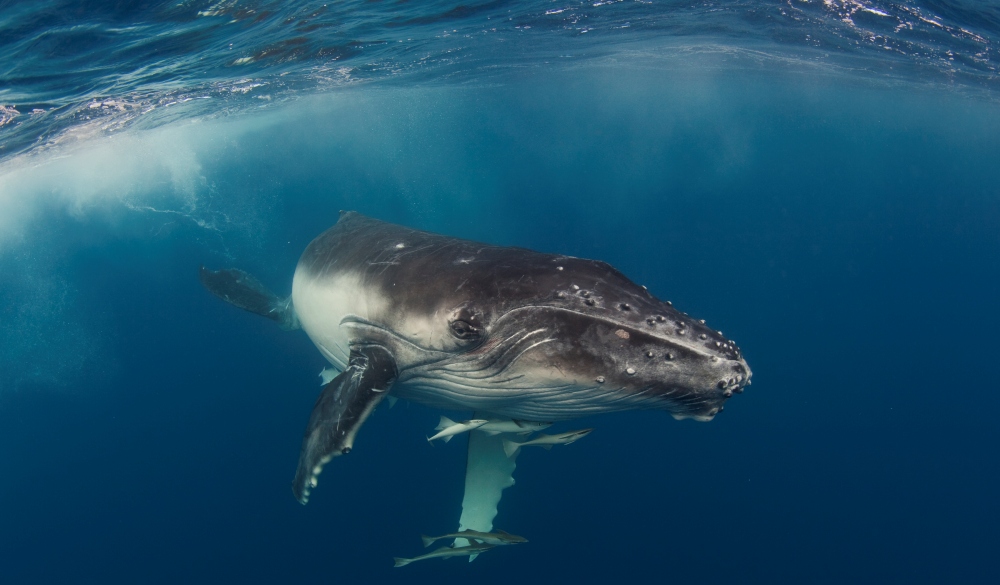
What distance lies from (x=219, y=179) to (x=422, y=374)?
8797cm

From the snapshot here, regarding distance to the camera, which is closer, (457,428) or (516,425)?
(457,428)

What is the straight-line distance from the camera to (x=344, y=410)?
4961mm

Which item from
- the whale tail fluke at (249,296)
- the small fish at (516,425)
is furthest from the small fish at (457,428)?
the whale tail fluke at (249,296)

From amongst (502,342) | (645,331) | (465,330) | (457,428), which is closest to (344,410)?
(457,428)

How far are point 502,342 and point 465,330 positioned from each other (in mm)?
363

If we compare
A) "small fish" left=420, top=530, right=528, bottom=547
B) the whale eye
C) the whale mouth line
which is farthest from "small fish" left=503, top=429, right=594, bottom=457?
the whale mouth line

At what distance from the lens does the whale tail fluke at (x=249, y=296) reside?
12352 mm

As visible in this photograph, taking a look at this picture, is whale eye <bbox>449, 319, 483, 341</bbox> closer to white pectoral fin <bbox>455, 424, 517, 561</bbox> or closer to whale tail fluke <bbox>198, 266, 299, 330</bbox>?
white pectoral fin <bbox>455, 424, 517, 561</bbox>

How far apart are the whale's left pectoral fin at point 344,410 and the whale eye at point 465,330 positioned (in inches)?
38.8

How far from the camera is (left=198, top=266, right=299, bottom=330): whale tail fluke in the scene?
1235cm

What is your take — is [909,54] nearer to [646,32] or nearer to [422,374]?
[646,32]

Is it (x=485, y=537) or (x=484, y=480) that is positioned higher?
(x=484, y=480)

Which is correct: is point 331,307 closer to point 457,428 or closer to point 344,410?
point 344,410

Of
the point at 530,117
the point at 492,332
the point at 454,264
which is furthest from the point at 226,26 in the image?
the point at 530,117
